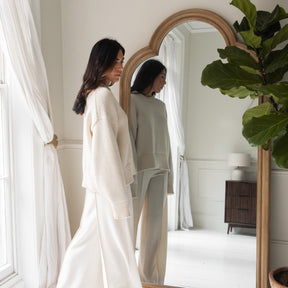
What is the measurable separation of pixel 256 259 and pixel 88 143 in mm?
1257

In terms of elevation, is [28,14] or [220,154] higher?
[28,14]

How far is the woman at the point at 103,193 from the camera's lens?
2125mm

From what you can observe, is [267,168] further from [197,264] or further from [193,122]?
[197,264]

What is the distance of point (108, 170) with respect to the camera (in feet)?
6.96

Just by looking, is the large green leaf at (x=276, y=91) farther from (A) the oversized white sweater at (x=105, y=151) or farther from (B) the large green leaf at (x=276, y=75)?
(A) the oversized white sweater at (x=105, y=151)

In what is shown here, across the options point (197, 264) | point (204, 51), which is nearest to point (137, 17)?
point (204, 51)

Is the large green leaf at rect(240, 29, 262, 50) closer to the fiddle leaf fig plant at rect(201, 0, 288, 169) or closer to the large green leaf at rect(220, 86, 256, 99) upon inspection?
the fiddle leaf fig plant at rect(201, 0, 288, 169)

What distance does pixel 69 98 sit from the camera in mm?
2855

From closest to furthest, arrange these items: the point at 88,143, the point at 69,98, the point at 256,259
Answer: the point at 88,143 < the point at 256,259 < the point at 69,98

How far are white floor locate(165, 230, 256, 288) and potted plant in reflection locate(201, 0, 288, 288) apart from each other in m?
0.35

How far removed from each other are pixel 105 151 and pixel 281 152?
0.91 m

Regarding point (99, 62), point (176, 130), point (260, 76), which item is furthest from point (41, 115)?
point (260, 76)

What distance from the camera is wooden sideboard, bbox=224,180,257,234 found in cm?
242

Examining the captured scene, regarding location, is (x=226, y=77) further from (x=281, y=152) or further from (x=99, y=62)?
(x=99, y=62)
